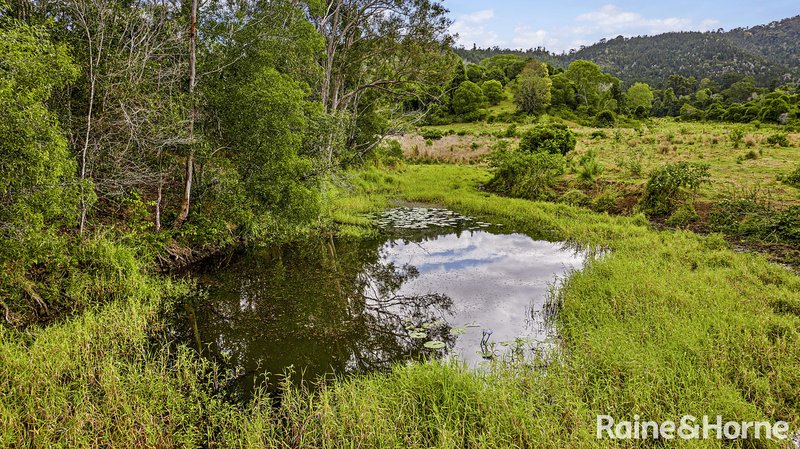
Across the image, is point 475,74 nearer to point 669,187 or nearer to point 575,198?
point 575,198

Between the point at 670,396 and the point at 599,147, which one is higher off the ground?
the point at 599,147

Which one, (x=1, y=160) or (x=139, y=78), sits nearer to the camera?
(x=1, y=160)

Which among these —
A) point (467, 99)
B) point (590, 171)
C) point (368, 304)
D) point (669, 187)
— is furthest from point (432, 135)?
point (368, 304)

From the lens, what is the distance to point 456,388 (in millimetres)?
5027

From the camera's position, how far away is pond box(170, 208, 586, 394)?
667 centimetres

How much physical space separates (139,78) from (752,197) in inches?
735

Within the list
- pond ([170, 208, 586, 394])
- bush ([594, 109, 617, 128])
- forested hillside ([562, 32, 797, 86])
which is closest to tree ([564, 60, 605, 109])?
bush ([594, 109, 617, 128])

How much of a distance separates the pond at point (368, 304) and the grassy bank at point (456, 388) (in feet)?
2.40

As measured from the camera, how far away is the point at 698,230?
12.5 metres

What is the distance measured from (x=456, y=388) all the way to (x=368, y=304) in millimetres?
4142

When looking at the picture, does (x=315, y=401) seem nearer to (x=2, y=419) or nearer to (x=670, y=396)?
(x=2, y=419)

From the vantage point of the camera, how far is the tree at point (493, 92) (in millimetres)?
62750

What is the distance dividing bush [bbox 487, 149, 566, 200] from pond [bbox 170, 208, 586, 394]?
6697 millimetres

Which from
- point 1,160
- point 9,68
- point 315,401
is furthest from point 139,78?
point 315,401
